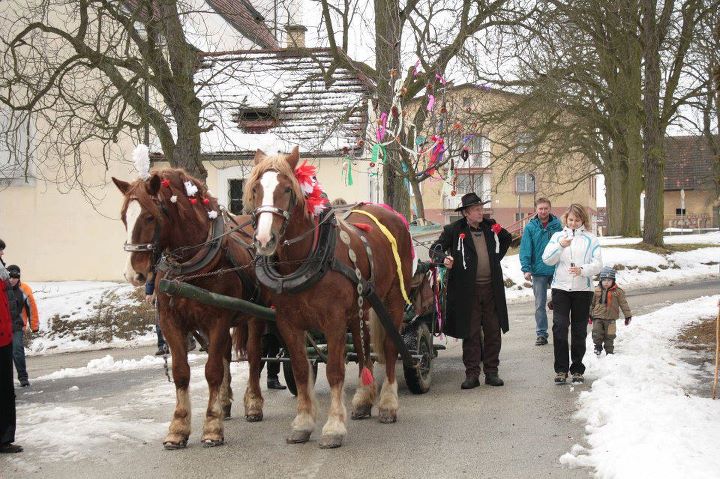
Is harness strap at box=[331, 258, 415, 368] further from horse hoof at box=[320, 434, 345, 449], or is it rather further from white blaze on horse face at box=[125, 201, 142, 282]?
white blaze on horse face at box=[125, 201, 142, 282]

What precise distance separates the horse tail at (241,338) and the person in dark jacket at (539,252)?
4522mm

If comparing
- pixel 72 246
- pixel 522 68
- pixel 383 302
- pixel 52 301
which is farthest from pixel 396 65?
pixel 383 302

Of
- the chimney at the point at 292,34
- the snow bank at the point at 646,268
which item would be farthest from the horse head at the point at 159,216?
the snow bank at the point at 646,268

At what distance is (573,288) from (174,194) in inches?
160

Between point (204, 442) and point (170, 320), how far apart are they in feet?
3.19

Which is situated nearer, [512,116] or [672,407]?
[672,407]

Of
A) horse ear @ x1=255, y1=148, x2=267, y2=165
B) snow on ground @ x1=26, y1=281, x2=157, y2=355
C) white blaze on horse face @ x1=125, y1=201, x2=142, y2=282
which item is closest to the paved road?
white blaze on horse face @ x1=125, y1=201, x2=142, y2=282

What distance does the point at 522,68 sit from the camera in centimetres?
2280

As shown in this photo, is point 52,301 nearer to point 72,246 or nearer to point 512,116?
point 72,246

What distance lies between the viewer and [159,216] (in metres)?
6.53

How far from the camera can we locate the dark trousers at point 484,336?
29.0ft

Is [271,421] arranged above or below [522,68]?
below

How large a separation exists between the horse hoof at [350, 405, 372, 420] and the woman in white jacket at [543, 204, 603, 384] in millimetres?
2103

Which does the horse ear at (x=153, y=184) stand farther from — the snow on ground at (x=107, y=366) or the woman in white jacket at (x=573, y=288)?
the snow on ground at (x=107, y=366)
